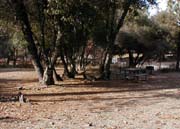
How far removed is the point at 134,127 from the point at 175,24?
33.9m

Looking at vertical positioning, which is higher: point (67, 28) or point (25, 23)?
point (25, 23)

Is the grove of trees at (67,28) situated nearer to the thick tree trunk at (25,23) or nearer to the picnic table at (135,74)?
the thick tree trunk at (25,23)

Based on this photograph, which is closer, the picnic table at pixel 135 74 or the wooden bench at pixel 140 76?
the wooden bench at pixel 140 76

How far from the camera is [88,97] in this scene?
1628 cm

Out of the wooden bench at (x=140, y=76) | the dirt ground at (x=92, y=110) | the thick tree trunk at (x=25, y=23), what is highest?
the thick tree trunk at (x=25, y=23)

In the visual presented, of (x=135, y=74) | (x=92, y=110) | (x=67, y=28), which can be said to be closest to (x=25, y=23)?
(x=67, y=28)

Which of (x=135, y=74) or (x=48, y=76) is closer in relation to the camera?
(x=48, y=76)

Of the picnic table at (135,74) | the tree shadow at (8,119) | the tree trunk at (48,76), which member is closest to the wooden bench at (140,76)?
the picnic table at (135,74)

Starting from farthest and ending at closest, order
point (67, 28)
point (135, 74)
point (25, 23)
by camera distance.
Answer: point (135, 74)
point (67, 28)
point (25, 23)

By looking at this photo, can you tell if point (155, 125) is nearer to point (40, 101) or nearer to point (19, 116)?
point (19, 116)

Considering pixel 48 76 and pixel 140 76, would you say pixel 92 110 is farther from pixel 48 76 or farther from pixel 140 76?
pixel 140 76

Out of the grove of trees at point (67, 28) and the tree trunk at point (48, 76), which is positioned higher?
the grove of trees at point (67, 28)

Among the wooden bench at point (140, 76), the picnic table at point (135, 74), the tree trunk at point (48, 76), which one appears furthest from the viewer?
the picnic table at point (135, 74)

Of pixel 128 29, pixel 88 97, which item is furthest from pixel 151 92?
pixel 128 29
